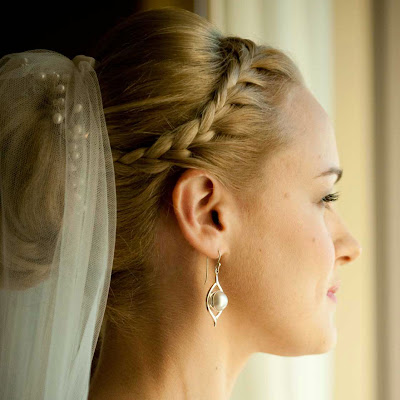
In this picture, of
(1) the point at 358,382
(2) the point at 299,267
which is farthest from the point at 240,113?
(1) the point at 358,382

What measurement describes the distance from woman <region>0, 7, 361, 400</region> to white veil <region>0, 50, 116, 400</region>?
0.25ft

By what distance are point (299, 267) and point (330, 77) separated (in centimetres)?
69

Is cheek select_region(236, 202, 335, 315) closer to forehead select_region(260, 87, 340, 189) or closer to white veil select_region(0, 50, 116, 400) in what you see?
forehead select_region(260, 87, 340, 189)

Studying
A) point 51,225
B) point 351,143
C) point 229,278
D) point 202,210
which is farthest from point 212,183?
point 351,143

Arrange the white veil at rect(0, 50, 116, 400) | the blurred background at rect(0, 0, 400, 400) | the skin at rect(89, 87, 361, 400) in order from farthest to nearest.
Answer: the blurred background at rect(0, 0, 400, 400), the skin at rect(89, 87, 361, 400), the white veil at rect(0, 50, 116, 400)

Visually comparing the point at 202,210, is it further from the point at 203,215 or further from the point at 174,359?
the point at 174,359

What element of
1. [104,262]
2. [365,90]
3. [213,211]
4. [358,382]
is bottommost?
[358,382]

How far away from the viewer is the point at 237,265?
105 centimetres

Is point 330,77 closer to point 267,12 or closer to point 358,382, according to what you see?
point 267,12

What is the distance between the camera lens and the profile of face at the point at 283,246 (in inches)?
41.5

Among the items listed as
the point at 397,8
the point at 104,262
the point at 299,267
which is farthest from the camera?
the point at 397,8

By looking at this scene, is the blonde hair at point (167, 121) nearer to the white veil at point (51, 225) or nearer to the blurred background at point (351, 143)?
the white veil at point (51, 225)

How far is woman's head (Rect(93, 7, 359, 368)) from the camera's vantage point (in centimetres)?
102

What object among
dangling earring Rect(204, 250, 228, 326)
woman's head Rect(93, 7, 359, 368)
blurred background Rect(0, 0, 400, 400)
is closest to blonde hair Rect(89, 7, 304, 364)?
woman's head Rect(93, 7, 359, 368)
